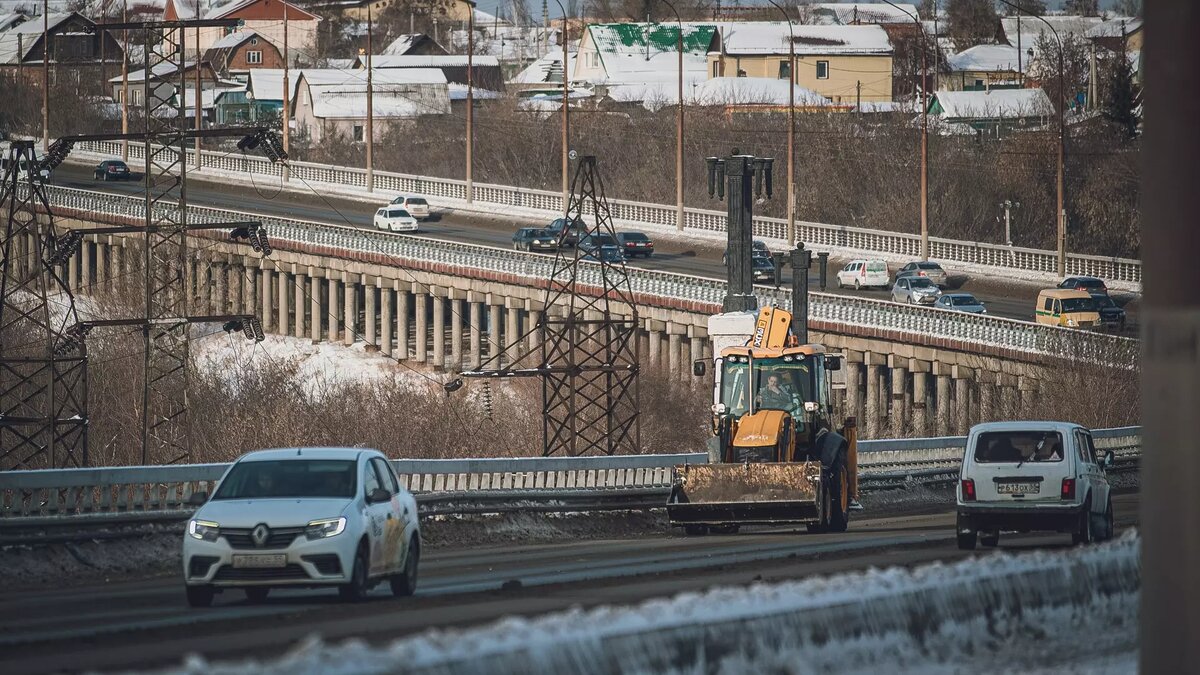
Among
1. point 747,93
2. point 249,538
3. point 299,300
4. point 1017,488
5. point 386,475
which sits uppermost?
point 747,93

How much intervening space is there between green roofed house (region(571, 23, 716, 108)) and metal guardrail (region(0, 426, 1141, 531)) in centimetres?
10074

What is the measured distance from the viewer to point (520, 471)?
100 ft

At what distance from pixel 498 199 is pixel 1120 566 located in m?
85.2

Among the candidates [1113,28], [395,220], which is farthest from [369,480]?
[1113,28]

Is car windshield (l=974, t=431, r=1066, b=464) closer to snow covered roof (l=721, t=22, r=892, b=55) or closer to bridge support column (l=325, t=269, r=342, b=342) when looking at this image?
bridge support column (l=325, t=269, r=342, b=342)

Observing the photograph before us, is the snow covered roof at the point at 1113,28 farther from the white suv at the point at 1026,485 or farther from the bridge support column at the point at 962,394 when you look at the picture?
the white suv at the point at 1026,485

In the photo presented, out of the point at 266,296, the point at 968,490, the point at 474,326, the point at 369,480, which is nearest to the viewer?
Answer: the point at 369,480

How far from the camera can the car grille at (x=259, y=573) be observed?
640 inches

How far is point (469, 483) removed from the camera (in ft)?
97.4

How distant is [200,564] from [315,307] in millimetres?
77505

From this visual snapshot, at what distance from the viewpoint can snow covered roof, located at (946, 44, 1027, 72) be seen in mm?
148375

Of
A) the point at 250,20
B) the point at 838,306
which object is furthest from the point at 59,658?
the point at 250,20

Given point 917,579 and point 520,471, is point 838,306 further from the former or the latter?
point 917,579

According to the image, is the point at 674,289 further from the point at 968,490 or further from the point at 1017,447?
the point at 968,490
